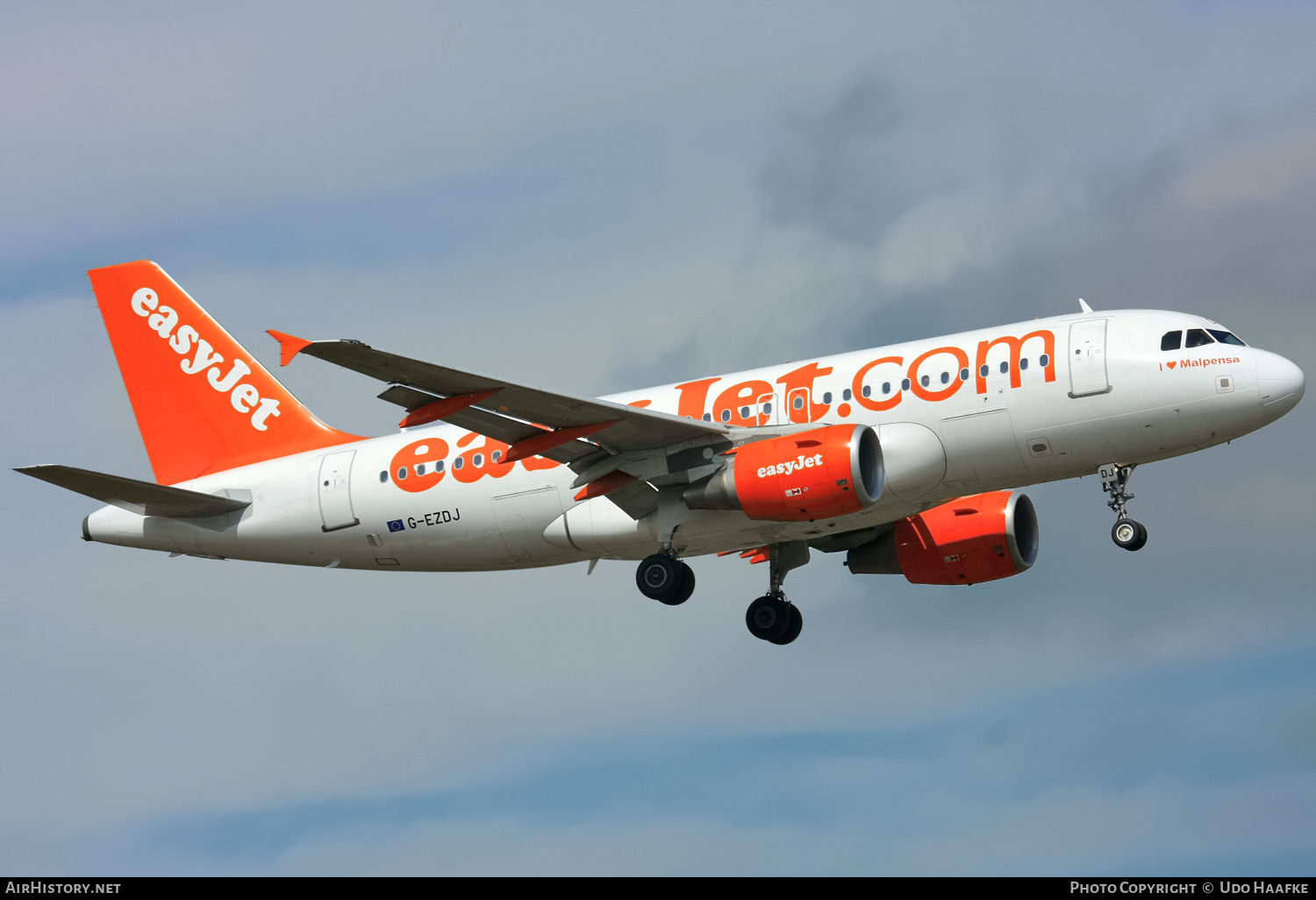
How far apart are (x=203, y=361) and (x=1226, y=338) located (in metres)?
25.0

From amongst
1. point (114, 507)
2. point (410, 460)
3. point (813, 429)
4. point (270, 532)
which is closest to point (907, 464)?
point (813, 429)

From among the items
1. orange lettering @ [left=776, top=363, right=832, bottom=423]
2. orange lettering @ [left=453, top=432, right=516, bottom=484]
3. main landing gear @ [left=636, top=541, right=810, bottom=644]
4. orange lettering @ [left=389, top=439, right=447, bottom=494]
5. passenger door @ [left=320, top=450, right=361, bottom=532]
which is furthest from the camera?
main landing gear @ [left=636, top=541, right=810, bottom=644]

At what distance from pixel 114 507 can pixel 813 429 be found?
691 inches

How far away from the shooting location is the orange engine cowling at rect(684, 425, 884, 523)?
3145 cm

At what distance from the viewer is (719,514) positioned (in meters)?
34.0

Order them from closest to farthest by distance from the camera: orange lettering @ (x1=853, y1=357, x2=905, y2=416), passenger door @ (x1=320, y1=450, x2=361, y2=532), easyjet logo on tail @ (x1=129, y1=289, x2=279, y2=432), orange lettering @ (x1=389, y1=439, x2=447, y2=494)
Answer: orange lettering @ (x1=853, y1=357, x2=905, y2=416) < orange lettering @ (x1=389, y1=439, x2=447, y2=494) < passenger door @ (x1=320, y1=450, x2=361, y2=532) < easyjet logo on tail @ (x1=129, y1=289, x2=279, y2=432)

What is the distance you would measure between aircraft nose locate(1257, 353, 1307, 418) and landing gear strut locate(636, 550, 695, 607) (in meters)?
12.1

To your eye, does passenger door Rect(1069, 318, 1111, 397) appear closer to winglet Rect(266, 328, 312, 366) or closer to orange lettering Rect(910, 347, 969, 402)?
orange lettering Rect(910, 347, 969, 402)

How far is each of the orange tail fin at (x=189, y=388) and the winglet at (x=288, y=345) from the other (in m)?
10.8

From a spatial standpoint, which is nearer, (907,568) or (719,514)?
(719,514)

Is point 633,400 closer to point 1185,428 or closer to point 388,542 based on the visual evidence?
point 388,542

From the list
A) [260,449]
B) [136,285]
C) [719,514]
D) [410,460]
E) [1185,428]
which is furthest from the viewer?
[136,285]

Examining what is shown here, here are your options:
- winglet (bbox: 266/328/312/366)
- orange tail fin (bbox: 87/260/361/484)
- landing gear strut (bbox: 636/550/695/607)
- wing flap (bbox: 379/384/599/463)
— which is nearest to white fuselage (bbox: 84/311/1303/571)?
landing gear strut (bbox: 636/550/695/607)

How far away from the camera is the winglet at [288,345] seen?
92.3 ft
